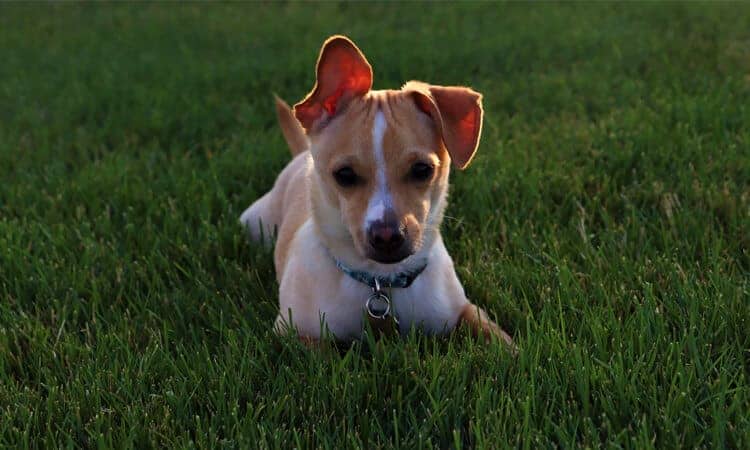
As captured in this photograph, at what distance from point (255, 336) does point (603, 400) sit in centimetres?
145

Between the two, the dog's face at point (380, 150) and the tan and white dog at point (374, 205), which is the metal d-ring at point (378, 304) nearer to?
the tan and white dog at point (374, 205)

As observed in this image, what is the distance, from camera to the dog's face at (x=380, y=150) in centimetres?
314

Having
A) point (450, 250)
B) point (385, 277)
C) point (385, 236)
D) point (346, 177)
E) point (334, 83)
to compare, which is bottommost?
point (450, 250)

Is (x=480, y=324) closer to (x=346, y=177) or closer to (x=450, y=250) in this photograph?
(x=346, y=177)

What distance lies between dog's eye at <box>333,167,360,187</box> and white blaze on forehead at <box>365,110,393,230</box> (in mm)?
111

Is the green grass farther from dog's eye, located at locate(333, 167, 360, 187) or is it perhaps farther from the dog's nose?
dog's eye, located at locate(333, 167, 360, 187)

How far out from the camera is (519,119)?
20.7 feet

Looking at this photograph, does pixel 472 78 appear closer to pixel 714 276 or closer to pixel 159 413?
pixel 714 276

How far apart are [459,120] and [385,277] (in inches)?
30.6

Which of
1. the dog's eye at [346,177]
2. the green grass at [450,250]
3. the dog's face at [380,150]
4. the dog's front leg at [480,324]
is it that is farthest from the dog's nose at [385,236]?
the dog's front leg at [480,324]

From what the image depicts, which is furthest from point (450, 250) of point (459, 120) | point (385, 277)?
point (459, 120)

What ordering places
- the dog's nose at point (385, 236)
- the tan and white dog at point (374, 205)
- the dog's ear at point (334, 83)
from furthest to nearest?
1. the dog's ear at point (334, 83)
2. the tan and white dog at point (374, 205)
3. the dog's nose at point (385, 236)

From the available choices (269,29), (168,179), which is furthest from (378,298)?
(269,29)

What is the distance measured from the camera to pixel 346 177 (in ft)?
10.7
